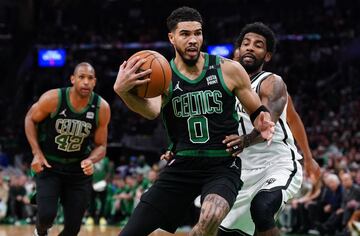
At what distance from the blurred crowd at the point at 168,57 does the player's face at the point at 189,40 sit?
857 centimetres

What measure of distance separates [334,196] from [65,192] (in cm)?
780

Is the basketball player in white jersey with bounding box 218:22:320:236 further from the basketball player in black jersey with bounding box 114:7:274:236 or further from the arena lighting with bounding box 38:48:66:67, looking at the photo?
the arena lighting with bounding box 38:48:66:67

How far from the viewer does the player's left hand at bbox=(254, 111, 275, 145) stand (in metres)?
5.73

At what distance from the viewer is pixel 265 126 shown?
5.74 meters

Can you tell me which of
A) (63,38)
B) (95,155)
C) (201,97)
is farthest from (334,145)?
(63,38)

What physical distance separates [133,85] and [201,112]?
2.23ft

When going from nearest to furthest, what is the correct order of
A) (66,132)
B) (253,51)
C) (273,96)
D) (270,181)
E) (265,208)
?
(265,208) < (273,96) < (270,181) < (253,51) < (66,132)

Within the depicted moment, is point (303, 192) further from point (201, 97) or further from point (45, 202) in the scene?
point (201, 97)

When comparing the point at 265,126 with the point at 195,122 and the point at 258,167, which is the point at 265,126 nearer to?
the point at 195,122

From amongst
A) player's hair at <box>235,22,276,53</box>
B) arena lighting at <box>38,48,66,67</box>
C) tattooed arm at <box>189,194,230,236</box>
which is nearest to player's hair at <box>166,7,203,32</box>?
player's hair at <box>235,22,276,53</box>

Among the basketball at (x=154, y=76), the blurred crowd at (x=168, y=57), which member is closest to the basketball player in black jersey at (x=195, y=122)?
the basketball at (x=154, y=76)

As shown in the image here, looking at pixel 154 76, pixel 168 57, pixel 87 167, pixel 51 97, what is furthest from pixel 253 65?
pixel 168 57

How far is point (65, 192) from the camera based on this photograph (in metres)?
8.68

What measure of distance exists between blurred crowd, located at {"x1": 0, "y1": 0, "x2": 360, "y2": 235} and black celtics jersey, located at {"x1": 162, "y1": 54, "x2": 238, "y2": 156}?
8.39 meters
